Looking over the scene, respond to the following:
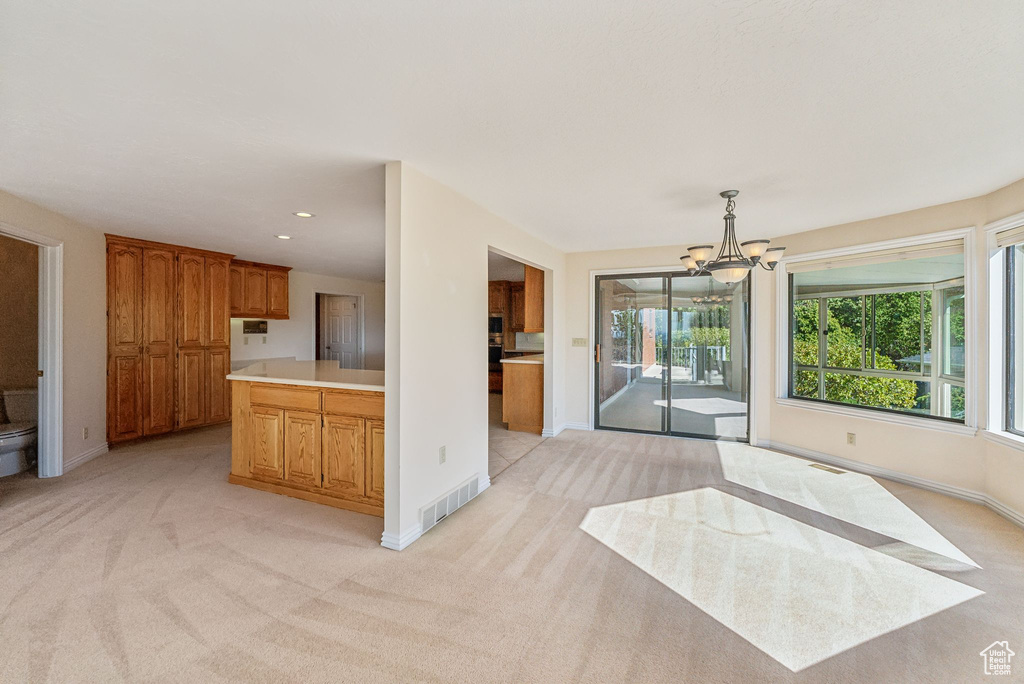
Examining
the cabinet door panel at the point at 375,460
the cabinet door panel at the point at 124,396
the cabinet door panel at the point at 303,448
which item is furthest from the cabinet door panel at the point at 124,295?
the cabinet door panel at the point at 375,460

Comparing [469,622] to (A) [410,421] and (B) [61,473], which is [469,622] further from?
(B) [61,473]

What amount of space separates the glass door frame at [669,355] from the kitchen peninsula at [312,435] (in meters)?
3.03

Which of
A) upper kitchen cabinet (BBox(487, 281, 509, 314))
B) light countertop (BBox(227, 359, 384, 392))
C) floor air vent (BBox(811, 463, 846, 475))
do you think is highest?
upper kitchen cabinet (BBox(487, 281, 509, 314))

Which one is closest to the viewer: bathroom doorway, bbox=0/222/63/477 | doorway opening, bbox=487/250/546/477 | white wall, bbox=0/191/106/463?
bathroom doorway, bbox=0/222/63/477

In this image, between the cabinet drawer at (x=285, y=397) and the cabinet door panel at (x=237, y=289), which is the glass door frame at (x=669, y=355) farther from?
the cabinet door panel at (x=237, y=289)

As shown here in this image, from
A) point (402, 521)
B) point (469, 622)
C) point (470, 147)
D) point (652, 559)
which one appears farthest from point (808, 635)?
point (470, 147)

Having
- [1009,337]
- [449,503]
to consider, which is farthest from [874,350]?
[449,503]

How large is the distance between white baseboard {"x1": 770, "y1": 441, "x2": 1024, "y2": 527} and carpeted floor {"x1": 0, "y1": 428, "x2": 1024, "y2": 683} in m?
0.12

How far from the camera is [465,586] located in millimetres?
2109

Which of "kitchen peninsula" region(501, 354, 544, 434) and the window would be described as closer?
the window

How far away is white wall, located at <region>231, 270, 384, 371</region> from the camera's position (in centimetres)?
620

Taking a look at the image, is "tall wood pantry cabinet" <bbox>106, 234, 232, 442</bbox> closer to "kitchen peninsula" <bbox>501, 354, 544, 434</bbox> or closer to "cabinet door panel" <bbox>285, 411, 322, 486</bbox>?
"cabinet door panel" <bbox>285, 411, 322, 486</bbox>

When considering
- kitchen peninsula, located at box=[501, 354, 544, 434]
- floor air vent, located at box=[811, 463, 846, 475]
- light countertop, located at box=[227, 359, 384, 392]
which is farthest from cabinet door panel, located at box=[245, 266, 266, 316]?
floor air vent, located at box=[811, 463, 846, 475]

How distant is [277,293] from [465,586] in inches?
227
